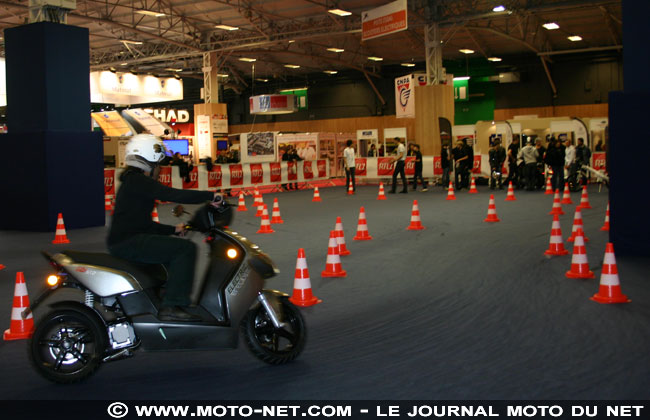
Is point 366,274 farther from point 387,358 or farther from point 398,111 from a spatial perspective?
point 398,111

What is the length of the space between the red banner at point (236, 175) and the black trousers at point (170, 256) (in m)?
21.4

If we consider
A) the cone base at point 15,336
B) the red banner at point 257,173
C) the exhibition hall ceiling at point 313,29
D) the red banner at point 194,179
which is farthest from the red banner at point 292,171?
the cone base at point 15,336

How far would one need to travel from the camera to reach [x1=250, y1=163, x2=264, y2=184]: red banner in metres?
27.0

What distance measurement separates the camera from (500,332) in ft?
19.4

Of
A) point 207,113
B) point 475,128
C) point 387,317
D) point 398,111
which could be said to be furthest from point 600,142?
point 387,317

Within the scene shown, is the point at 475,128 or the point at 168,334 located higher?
the point at 475,128

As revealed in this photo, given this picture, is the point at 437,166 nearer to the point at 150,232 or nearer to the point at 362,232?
the point at 362,232

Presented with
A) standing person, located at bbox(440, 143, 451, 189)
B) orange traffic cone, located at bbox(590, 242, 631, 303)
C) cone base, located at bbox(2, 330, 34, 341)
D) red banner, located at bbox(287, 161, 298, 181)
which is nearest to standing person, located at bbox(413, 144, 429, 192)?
standing person, located at bbox(440, 143, 451, 189)

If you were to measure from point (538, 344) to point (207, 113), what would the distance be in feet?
107

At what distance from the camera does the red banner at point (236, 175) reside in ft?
85.7

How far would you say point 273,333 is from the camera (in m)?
5.09

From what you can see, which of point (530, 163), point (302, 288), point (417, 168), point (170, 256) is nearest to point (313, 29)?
point (417, 168)

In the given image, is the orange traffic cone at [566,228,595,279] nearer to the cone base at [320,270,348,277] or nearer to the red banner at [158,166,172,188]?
the cone base at [320,270,348,277]

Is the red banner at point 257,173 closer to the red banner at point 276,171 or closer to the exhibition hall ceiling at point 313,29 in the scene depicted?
the red banner at point 276,171
